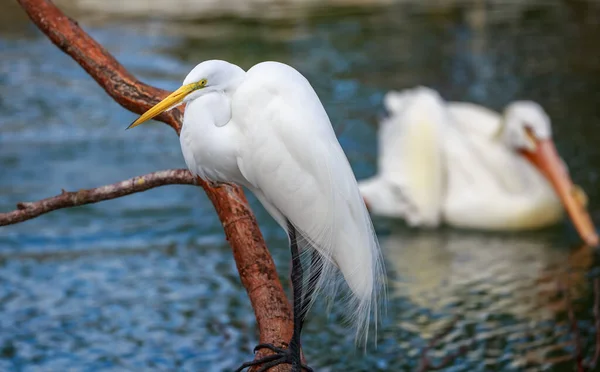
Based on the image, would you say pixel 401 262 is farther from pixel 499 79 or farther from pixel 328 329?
pixel 499 79

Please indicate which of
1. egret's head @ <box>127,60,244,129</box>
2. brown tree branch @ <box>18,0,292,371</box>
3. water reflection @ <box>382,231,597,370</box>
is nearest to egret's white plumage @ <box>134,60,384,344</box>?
egret's head @ <box>127,60,244,129</box>

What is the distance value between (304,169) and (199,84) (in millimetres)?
271

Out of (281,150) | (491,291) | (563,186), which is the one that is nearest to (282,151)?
(281,150)

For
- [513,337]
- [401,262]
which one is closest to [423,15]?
[401,262]

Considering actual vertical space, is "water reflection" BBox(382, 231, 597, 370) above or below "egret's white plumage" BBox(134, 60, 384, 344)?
below

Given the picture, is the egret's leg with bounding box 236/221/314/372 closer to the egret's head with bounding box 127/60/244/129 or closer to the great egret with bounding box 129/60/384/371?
the great egret with bounding box 129/60/384/371

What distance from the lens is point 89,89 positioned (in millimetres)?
5723

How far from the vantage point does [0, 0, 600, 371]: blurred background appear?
117 inches

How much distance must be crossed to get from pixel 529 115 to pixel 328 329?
1.66 meters

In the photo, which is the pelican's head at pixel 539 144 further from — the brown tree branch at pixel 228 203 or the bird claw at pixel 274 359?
the bird claw at pixel 274 359

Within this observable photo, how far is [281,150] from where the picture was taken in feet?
5.95

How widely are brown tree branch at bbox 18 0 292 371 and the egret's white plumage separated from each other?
0.11 metres

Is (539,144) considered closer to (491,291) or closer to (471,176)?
(471,176)

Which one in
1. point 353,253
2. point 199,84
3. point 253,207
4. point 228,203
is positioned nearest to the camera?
point 199,84
